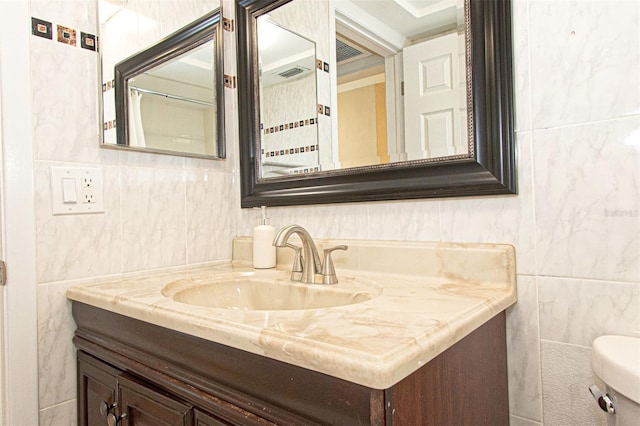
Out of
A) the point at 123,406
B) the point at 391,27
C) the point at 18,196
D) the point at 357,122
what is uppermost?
the point at 391,27

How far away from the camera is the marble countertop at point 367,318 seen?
0.51 meters

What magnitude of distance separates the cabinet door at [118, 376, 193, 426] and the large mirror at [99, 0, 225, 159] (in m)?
0.67

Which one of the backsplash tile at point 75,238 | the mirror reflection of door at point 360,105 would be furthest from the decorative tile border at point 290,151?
the backsplash tile at point 75,238

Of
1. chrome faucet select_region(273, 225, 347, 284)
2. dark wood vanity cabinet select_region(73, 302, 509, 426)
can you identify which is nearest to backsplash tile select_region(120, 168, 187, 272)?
dark wood vanity cabinet select_region(73, 302, 509, 426)

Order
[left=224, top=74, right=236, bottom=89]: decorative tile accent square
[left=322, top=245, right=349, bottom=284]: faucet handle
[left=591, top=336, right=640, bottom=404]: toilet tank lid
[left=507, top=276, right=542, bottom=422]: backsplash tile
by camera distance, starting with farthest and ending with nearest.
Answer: [left=224, top=74, right=236, bottom=89]: decorative tile accent square
[left=322, top=245, right=349, bottom=284]: faucet handle
[left=507, top=276, right=542, bottom=422]: backsplash tile
[left=591, top=336, right=640, bottom=404]: toilet tank lid

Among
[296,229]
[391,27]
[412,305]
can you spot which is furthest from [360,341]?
[391,27]

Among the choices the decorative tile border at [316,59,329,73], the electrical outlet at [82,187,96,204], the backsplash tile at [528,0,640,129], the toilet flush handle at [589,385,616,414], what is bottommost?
the toilet flush handle at [589,385,616,414]

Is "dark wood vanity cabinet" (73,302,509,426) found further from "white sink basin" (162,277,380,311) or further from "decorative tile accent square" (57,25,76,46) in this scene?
"decorative tile accent square" (57,25,76,46)

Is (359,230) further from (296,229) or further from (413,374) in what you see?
(413,374)

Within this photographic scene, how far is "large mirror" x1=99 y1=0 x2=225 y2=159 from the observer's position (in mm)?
1169

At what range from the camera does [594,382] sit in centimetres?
80

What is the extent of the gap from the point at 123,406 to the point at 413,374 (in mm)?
693

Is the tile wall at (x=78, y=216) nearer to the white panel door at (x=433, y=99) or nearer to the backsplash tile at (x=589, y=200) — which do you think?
the white panel door at (x=433, y=99)

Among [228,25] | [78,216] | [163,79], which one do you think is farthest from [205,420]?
[228,25]
